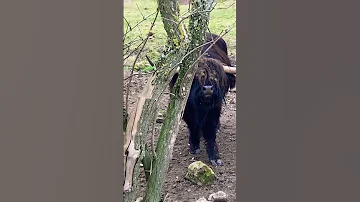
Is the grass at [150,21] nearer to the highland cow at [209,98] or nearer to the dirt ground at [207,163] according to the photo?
the highland cow at [209,98]

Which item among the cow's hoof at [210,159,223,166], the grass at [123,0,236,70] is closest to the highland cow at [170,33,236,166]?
the cow's hoof at [210,159,223,166]

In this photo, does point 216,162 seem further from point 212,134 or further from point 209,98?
point 209,98

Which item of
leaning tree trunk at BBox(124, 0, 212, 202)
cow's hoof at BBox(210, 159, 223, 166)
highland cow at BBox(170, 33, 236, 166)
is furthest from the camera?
cow's hoof at BBox(210, 159, 223, 166)

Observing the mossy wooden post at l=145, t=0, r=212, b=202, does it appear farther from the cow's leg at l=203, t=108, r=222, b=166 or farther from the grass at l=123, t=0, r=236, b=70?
the cow's leg at l=203, t=108, r=222, b=166

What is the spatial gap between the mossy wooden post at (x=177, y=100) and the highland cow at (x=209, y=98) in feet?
0.19

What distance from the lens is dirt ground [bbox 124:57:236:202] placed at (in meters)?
1.68

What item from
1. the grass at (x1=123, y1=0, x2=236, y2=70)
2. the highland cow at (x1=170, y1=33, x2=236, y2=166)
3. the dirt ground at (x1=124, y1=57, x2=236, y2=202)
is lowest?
the dirt ground at (x1=124, y1=57, x2=236, y2=202)

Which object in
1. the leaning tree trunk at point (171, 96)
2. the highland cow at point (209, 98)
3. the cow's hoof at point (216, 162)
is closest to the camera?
the leaning tree trunk at point (171, 96)

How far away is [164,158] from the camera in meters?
1.55

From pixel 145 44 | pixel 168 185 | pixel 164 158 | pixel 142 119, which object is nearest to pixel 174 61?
pixel 145 44

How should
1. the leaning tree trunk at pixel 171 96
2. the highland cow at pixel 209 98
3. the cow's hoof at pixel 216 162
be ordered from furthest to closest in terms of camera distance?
the cow's hoof at pixel 216 162 → the highland cow at pixel 209 98 → the leaning tree trunk at pixel 171 96

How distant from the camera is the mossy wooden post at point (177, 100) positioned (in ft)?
4.70

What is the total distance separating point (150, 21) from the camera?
4.74 ft

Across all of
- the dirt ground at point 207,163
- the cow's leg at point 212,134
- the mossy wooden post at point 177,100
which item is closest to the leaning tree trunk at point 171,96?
the mossy wooden post at point 177,100
